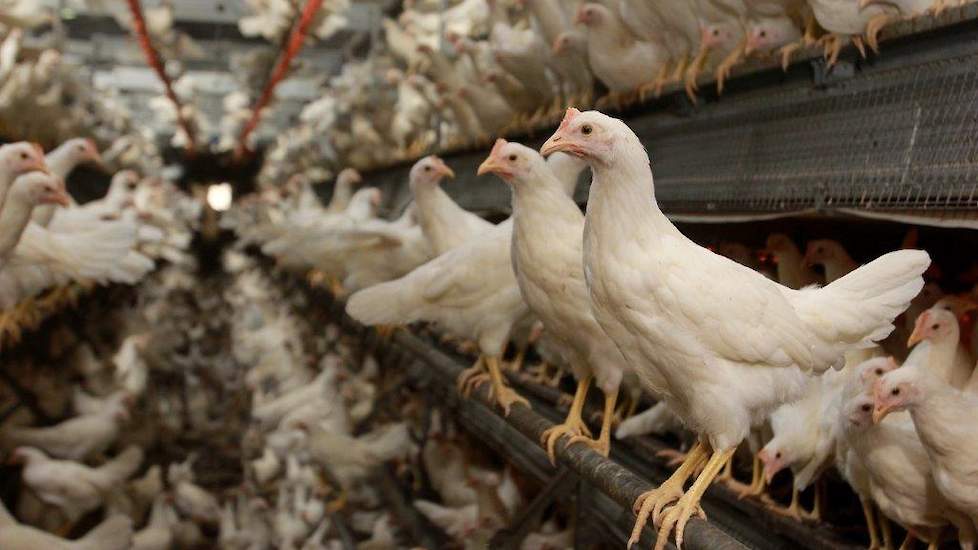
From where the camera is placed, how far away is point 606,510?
2.52 meters

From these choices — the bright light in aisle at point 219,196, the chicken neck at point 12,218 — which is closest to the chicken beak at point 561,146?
the chicken neck at point 12,218

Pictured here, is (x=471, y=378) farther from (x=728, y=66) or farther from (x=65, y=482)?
(x=65, y=482)

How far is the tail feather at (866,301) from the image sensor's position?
1704mm

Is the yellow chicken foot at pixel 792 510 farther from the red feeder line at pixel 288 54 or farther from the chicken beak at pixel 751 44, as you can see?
the red feeder line at pixel 288 54

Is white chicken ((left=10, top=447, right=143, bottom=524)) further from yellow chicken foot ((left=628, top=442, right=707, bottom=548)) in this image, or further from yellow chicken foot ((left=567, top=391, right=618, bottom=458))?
yellow chicken foot ((left=628, top=442, right=707, bottom=548))

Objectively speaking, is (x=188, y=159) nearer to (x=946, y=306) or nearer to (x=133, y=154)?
(x=133, y=154)

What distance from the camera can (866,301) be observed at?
1708 millimetres

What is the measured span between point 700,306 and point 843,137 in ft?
2.44

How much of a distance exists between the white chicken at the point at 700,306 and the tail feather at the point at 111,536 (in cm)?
239

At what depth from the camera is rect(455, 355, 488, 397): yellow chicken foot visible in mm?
2943

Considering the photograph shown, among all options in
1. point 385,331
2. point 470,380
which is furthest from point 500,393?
point 385,331

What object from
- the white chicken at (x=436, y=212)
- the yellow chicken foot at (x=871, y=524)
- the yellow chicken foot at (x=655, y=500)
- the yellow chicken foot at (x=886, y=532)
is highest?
the yellow chicken foot at (x=655, y=500)

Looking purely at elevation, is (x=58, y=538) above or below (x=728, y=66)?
below

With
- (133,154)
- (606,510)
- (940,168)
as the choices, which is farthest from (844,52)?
(133,154)
